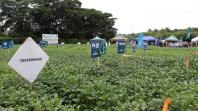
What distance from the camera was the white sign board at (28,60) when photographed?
29.4ft

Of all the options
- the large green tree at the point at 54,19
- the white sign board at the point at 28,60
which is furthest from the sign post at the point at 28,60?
the large green tree at the point at 54,19

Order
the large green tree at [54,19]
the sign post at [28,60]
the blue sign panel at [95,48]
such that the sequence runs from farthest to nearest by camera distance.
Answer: the large green tree at [54,19], the blue sign panel at [95,48], the sign post at [28,60]

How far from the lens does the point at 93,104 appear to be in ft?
27.5

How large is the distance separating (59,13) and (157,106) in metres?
76.7

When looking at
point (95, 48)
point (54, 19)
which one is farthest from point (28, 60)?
point (54, 19)

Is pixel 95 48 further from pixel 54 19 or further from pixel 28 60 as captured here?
pixel 54 19

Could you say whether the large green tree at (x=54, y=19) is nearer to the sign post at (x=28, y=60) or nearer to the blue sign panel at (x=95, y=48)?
the blue sign panel at (x=95, y=48)

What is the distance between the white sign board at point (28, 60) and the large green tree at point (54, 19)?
234 feet

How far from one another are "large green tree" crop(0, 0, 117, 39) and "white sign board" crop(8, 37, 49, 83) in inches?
2805

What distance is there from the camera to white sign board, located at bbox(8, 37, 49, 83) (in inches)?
352

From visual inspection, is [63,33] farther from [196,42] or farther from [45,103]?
[45,103]

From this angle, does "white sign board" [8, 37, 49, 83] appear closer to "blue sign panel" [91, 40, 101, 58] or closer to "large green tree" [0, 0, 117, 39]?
"blue sign panel" [91, 40, 101, 58]

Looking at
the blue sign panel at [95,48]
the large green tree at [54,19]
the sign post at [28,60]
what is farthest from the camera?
the large green tree at [54,19]

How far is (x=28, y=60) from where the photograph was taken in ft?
29.9
